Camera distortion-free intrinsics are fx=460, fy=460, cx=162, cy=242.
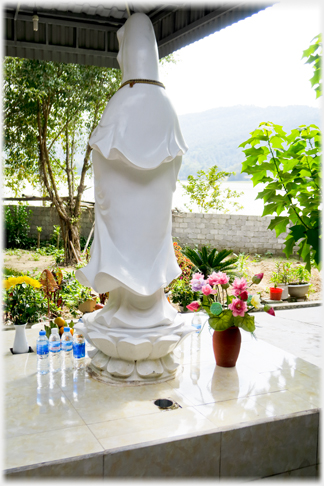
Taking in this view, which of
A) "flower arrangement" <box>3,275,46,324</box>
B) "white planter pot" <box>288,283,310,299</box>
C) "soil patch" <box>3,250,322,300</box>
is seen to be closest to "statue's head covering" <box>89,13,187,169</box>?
"flower arrangement" <box>3,275,46,324</box>

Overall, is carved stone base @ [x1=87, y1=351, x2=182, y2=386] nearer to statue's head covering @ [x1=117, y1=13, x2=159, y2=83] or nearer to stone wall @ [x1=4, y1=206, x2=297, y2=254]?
statue's head covering @ [x1=117, y1=13, x2=159, y2=83]

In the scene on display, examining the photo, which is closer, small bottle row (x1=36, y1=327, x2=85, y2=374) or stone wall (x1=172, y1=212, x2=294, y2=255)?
small bottle row (x1=36, y1=327, x2=85, y2=374)

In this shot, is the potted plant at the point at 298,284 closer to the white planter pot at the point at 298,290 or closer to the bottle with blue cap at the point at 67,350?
the white planter pot at the point at 298,290

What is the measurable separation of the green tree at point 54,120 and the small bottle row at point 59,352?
5322 millimetres

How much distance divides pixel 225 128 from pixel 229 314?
225ft

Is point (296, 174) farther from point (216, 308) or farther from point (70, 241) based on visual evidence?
point (70, 241)

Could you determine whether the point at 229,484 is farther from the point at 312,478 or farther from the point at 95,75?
the point at 95,75

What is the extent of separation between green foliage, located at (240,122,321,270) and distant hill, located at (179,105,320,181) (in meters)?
56.3

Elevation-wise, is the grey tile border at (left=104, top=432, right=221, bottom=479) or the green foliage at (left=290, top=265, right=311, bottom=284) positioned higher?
the green foliage at (left=290, top=265, right=311, bottom=284)

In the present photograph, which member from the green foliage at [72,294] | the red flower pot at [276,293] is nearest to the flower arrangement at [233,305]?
the green foliage at [72,294]

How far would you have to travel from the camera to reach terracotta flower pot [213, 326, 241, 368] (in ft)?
11.4

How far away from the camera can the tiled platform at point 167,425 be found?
2.37 meters

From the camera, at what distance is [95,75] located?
880 cm

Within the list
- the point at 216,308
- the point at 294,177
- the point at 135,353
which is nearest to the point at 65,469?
the point at 135,353
